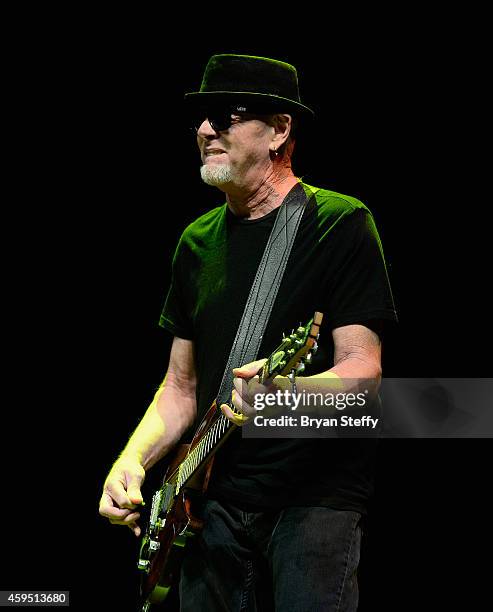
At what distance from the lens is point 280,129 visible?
2.92 meters

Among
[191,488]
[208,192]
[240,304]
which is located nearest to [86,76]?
[208,192]

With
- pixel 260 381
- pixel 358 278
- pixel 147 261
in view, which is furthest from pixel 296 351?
pixel 147 261

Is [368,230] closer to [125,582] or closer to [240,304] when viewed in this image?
[240,304]

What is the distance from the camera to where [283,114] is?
9.56ft

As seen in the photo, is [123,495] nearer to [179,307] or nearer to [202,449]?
[202,449]

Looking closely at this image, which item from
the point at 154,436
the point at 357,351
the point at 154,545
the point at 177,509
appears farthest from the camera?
the point at 154,436

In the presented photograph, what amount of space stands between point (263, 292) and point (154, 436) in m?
0.71

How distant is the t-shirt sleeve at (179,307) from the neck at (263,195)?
330 mm

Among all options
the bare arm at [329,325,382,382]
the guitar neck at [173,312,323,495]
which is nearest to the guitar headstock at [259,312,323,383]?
the guitar neck at [173,312,323,495]

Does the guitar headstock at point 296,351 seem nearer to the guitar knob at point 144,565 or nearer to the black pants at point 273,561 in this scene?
the black pants at point 273,561

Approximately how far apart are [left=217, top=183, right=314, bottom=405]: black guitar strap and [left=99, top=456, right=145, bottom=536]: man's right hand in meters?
0.41

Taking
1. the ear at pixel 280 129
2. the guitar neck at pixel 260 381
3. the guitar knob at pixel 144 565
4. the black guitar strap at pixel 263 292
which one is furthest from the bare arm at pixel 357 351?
the guitar knob at pixel 144 565

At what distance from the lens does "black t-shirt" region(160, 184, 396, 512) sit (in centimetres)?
246

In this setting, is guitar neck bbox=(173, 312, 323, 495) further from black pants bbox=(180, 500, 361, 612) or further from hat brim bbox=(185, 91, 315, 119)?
hat brim bbox=(185, 91, 315, 119)
